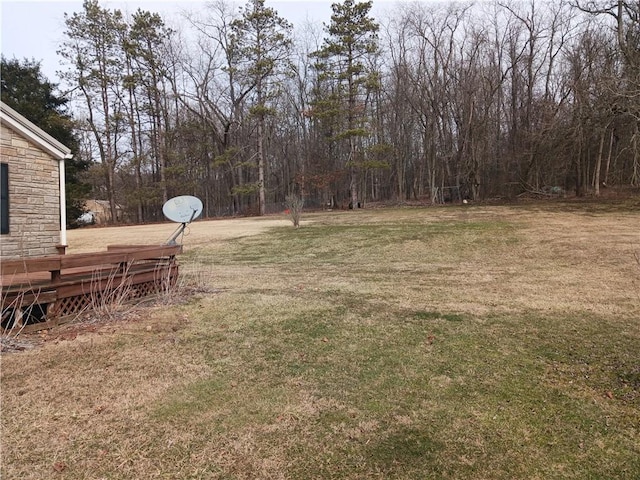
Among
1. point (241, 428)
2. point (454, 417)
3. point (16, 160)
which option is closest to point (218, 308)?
point (241, 428)

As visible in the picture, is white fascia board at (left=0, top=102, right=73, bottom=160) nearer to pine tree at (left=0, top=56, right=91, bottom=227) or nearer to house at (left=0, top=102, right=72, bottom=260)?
house at (left=0, top=102, right=72, bottom=260)

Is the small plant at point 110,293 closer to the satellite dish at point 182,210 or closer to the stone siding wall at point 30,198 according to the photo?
the satellite dish at point 182,210

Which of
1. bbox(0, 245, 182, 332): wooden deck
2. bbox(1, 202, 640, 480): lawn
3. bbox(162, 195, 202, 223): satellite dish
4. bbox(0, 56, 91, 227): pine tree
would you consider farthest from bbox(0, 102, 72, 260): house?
bbox(0, 56, 91, 227): pine tree

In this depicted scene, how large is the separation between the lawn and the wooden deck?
32 cm

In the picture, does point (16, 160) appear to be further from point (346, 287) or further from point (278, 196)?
point (278, 196)

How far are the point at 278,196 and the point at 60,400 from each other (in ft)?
107

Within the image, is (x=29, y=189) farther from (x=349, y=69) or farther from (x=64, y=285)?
(x=349, y=69)

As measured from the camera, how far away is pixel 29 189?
773cm

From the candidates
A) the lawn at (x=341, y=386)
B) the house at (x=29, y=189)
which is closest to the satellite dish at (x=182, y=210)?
the lawn at (x=341, y=386)

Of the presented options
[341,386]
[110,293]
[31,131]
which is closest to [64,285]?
[110,293]

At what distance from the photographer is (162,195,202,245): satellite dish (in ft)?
21.4

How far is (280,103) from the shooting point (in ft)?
106

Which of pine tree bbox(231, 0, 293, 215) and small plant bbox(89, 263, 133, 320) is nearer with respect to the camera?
small plant bbox(89, 263, 133, 320)

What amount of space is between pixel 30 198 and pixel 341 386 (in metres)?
7.90
